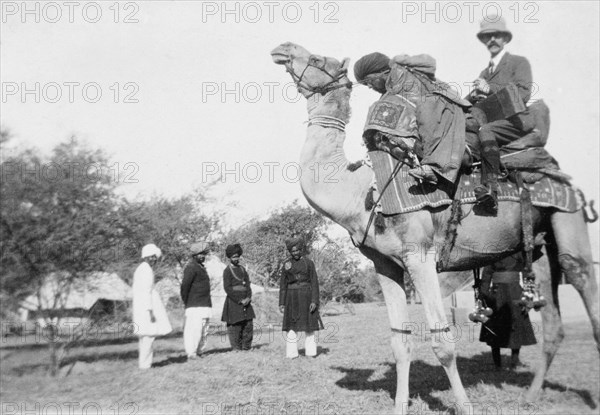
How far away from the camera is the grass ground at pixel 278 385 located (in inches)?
229

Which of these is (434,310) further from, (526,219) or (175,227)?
(175,227)

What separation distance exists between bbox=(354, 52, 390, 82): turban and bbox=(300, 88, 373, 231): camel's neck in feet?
1.39

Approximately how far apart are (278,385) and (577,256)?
4.24 m

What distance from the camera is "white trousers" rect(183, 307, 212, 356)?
12078 mm

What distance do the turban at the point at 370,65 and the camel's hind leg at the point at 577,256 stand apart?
2.55 m

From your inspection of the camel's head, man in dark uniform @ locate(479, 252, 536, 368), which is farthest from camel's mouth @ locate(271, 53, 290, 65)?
man in dark uniform @ locate(479, 252, 536, 368)

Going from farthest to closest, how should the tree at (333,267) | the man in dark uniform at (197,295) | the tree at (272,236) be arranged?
1. the tree at (333,267)
2. the tree at (272,236)
3. the man in dark uniform at (197,295)

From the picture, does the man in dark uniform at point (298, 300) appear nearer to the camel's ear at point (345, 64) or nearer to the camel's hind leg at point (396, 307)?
the camel's hind leg at point (396, 307)

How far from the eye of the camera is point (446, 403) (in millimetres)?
5883

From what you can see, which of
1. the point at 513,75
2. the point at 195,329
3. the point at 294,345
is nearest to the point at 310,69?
the point at 513,75

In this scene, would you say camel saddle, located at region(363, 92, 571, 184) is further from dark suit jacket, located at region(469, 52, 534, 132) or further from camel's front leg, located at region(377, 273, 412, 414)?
camel's front leg, located at region(377, 273, 412, 414)

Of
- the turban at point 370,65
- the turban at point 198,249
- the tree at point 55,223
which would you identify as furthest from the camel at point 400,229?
the turban at point 198,249

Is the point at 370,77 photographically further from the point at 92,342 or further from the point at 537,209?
the point at 92,342

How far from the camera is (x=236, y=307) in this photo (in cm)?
1353
